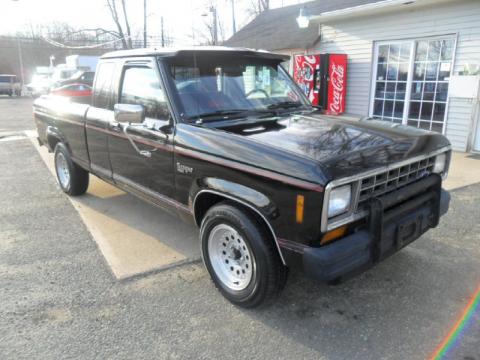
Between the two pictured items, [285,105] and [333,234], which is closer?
[333,234]

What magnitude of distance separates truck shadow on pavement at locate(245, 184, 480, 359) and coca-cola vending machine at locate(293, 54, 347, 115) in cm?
747

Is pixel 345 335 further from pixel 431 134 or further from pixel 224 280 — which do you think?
pixel 431 134

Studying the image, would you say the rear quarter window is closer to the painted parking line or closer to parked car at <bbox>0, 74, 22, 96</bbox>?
the painted parking line

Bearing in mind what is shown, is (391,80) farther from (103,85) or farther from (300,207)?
(300,207)

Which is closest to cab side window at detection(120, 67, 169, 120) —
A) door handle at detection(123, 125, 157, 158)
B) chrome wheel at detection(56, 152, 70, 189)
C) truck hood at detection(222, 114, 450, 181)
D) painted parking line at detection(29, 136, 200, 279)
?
door handle at detection(123, 125, 157, 158)

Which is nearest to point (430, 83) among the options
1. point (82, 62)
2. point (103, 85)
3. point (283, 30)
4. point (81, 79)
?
point (283, 30)

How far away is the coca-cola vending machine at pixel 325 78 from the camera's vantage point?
35.7ft

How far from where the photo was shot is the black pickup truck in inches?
98.2

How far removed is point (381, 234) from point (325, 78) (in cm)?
920

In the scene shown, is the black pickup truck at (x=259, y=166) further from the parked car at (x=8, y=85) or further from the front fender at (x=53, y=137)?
the parked car at (x=8, y=85)

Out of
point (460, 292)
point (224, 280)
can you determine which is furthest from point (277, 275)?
point (460, 292)

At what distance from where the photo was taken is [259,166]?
2.65 m

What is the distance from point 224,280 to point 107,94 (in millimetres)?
2505

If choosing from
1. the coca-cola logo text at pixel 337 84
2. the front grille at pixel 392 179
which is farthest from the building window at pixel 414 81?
the front grille at pixel 392 179
